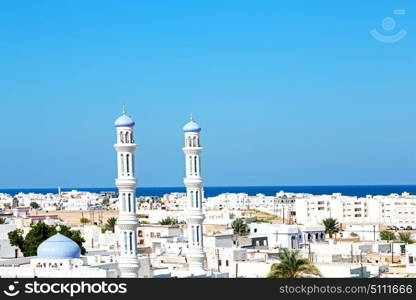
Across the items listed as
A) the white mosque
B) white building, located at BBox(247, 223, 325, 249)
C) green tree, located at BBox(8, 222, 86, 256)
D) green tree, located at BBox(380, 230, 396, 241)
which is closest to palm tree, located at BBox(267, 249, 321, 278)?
the white mosque

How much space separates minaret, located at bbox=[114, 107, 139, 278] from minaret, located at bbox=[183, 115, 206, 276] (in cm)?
300

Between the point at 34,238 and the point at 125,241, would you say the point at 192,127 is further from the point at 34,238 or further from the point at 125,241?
the point at 34,238

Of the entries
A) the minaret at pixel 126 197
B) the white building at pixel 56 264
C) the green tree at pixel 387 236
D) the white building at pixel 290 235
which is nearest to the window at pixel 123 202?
the minaret at pixel 126 197

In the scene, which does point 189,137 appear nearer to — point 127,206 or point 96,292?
point 127,206

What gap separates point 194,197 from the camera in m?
32.7

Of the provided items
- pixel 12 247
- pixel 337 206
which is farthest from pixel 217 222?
pixel 12 247

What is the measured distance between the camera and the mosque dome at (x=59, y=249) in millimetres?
31344

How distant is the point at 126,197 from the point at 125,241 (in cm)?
148

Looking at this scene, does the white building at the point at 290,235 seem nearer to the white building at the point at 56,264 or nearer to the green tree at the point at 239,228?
the green tree at the point at 239,228

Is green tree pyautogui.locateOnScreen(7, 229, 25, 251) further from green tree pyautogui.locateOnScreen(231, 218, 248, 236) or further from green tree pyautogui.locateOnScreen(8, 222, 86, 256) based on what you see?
green tree pyautogui.locateOnScreen(231, 218, 248, 236)

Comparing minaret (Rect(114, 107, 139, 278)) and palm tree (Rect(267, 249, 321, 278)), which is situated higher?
minaret (Rect(114, 107, 139, 278))

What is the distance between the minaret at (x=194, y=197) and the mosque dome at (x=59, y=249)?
4.11 m

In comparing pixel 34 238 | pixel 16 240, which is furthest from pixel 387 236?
pixel 16 240

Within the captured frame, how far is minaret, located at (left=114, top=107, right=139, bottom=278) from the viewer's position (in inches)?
1155
